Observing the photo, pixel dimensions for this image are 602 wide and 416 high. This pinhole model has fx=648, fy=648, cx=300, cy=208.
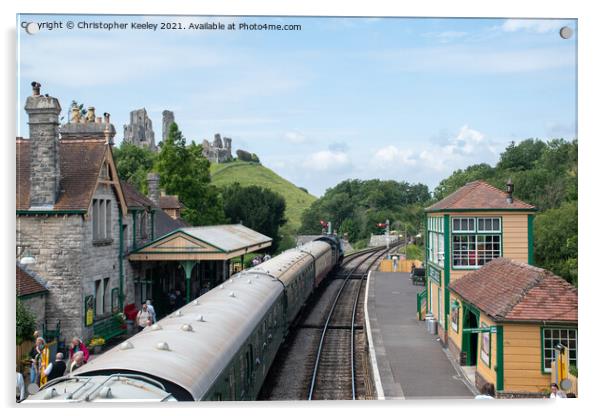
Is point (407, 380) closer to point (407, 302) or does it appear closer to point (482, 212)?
point (482, 212)

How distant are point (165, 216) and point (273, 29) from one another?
833 inches

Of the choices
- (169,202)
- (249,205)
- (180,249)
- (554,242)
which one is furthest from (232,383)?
(249,205)

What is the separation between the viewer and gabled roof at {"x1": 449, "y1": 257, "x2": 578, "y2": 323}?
12.6 metres

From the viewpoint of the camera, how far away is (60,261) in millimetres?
16219

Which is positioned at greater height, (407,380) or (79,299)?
(79,299)

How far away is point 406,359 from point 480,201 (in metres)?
4.71

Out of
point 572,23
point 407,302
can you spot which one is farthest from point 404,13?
point 407,302

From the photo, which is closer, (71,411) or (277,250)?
(71,411)

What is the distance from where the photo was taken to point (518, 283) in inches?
544

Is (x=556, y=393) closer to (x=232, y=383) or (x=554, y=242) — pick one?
(x=232, y=383)

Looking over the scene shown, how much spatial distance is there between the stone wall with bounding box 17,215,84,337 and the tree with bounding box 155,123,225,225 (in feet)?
68.1

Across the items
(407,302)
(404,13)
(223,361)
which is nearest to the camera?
(223,361)

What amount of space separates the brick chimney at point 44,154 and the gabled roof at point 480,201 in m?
10.2

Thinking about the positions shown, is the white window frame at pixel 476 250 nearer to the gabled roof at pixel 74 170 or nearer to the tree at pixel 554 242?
the tree at pixel 554 242
